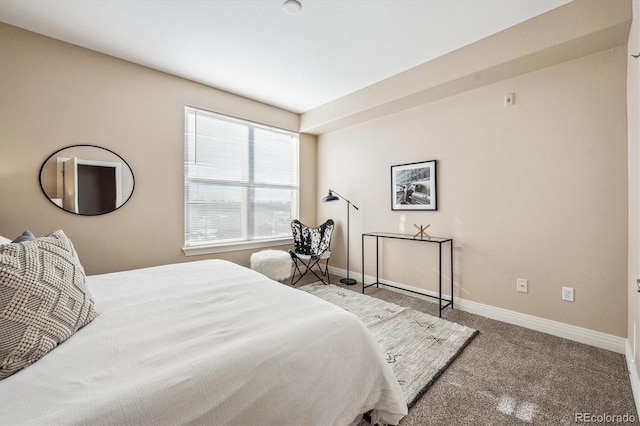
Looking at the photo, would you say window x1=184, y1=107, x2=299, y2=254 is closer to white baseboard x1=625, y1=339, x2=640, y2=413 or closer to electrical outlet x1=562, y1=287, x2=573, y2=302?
electrical outlet x1=562, y1=287, x2=573, y2=302

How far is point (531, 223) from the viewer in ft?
8.34

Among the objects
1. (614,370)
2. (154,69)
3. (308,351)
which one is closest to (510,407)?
(614,370)

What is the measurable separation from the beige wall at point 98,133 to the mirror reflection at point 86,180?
0.06 meters

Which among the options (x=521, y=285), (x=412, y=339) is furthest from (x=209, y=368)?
(x=521, y=285)

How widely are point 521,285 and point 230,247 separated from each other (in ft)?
10.8

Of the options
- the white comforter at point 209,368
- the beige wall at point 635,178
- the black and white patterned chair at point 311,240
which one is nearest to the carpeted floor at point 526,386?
the beige wall at point 635,178

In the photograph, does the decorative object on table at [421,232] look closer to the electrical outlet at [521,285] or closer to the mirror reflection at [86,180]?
the electrical outlet at [521,285]

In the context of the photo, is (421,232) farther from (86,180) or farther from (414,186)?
(86,180)

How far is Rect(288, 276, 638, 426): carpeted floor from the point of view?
150 cm

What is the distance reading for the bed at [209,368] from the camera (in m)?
0.78

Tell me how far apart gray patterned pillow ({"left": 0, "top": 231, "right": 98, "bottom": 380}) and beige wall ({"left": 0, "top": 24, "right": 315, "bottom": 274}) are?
5.63 ft

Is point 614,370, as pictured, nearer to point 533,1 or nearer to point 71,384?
point 533,1

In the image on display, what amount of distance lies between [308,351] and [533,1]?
9.38 ft

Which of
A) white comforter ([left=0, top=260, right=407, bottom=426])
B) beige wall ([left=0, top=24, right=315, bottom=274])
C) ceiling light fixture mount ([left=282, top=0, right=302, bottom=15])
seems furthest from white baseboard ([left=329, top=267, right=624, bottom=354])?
ceiling light fixture mount ([left=282, top=0, right=302, bottom=15])
